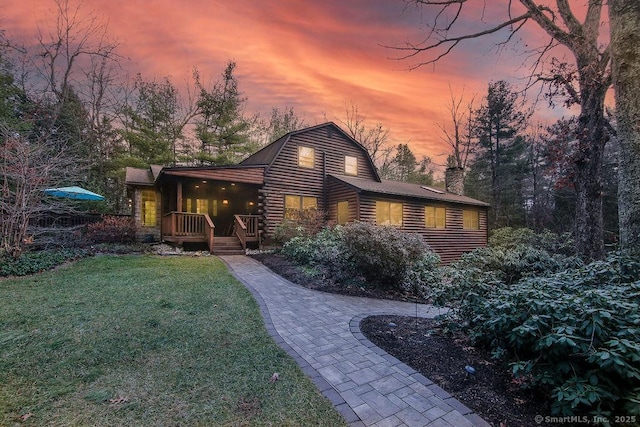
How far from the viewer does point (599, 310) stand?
2150 millimetres

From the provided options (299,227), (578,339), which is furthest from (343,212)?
(578,339)

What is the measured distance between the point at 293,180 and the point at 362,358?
11.8 metres

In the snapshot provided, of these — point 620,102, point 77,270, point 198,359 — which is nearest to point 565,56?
point 620,102

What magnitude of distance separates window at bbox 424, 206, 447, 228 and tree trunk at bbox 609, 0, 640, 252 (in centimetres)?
1212

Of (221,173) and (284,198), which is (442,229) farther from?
(221,173)

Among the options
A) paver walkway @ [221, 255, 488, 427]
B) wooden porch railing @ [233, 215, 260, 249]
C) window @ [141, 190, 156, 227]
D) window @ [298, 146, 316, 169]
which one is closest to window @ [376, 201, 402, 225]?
window @ [298, 146, 316, 169]

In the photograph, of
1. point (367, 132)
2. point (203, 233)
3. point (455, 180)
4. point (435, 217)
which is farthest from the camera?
point (367, 132)

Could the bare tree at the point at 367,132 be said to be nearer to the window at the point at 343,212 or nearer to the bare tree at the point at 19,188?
the window at the point at 343,212

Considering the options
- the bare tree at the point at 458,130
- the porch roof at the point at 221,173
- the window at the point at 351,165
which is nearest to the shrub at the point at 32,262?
the porch roof at the point at 221,173

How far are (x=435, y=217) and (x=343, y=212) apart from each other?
5.66m

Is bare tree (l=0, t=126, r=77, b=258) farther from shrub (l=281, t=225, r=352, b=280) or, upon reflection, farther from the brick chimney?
the brick chimney

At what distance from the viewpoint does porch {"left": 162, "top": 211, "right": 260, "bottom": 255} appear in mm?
11383

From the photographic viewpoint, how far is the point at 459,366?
3.12 meters

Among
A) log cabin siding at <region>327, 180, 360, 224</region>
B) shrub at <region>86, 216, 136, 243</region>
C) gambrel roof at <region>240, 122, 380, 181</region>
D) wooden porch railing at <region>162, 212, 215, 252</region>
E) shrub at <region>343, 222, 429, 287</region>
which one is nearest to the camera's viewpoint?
shrub at <region>343, 222, 429, 287</region>
